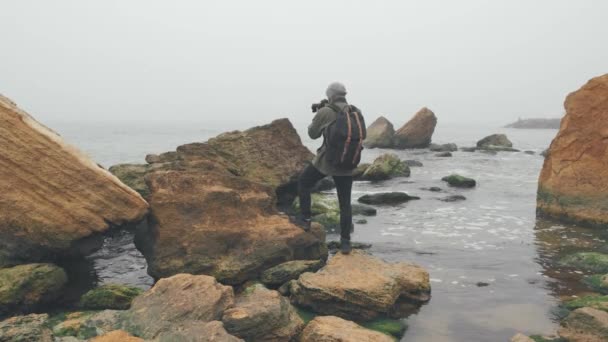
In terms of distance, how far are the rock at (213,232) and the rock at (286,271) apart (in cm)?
32

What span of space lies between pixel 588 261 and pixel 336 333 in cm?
667

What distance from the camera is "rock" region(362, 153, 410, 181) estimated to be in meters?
25.6

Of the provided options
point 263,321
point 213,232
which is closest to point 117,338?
point 263,321

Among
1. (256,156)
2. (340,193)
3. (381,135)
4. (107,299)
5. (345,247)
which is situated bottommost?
(107,299)

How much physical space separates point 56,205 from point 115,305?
2.27 meters

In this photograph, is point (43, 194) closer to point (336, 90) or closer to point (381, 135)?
point (336, 90)

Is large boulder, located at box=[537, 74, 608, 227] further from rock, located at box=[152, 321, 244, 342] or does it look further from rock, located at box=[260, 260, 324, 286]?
rock, located at box=[152, 321, 244, 342]

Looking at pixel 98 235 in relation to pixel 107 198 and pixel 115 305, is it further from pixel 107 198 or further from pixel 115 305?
pixel 115 305

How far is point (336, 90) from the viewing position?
8.91 metres

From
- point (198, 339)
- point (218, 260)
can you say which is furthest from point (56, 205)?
point (198, 339)

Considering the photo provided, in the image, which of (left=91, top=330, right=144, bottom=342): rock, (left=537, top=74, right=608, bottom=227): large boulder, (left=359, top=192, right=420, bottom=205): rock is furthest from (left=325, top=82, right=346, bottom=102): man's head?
(left=359, top=192, right=420, bottom=205): rock

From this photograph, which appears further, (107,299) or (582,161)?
(582,161)

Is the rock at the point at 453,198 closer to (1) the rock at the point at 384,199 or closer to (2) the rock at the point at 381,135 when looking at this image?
(1) the rock at the point at 384,199

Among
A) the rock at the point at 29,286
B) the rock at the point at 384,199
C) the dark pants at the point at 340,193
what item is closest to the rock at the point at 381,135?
the rock at the point at 384,199
